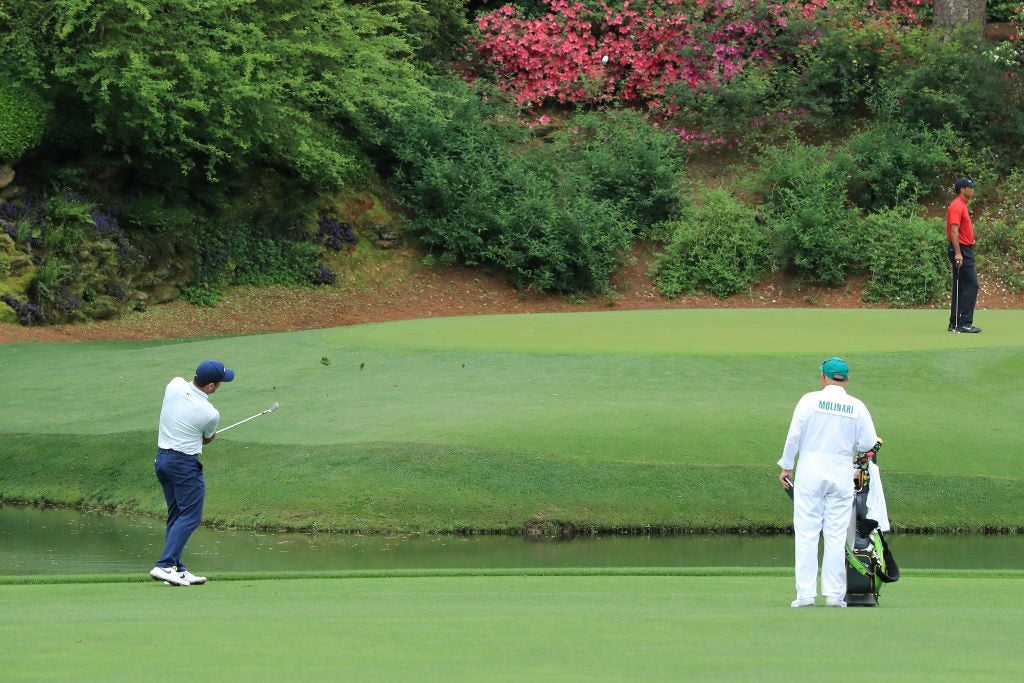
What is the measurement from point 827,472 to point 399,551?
5208 mm

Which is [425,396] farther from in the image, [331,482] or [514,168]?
[514,168]

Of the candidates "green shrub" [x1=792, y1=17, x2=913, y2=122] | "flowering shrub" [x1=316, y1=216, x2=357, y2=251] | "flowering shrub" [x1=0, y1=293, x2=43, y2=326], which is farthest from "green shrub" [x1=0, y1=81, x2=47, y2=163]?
"green shrub" [x1=792, y1=17, x2=913, y2=122]

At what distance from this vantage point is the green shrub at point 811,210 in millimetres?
31500

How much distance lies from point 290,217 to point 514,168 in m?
5.25

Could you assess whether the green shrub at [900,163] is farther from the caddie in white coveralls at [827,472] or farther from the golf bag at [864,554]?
the caddie in white coveralls at [827,472]

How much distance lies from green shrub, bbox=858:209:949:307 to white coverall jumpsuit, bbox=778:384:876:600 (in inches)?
870

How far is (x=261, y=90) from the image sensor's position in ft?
92.0

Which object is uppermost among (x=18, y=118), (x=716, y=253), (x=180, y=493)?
(x=18, y=118)

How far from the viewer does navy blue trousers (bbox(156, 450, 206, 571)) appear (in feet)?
35.2

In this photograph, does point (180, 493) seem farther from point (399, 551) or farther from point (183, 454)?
point (399, 551)

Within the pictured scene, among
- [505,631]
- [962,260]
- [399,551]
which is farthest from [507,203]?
[505,631]

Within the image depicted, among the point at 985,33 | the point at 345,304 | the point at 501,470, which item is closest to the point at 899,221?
the point at 985,33

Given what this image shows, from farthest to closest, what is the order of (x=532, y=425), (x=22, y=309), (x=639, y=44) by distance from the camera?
(x=639, y=44) → (x=22, y=309) → (x=532, y=425)

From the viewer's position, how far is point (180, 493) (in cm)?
1085
